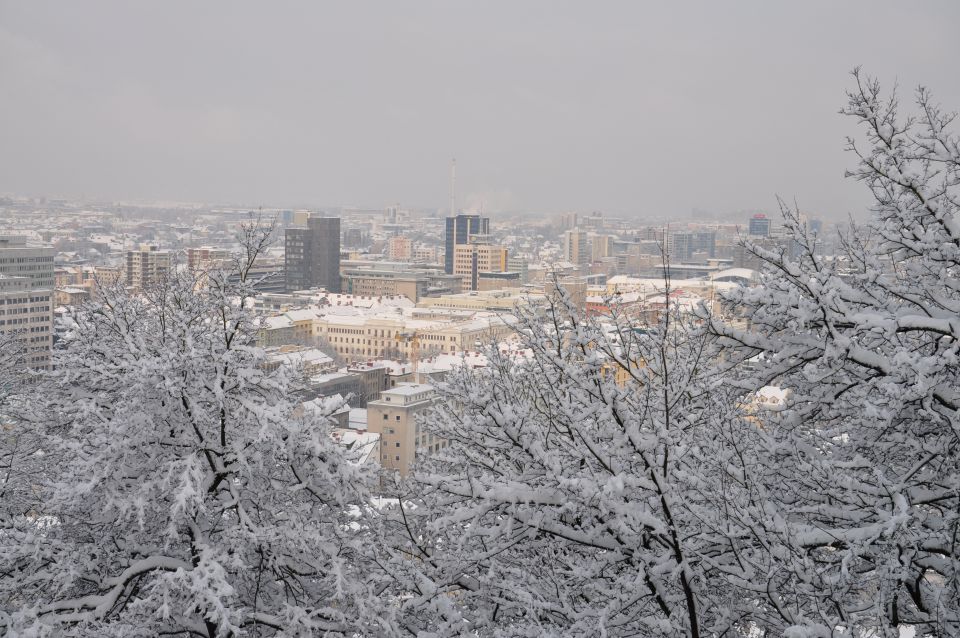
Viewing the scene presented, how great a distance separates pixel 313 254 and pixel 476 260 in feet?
56.0

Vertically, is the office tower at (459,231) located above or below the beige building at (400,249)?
above

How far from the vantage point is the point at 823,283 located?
11.1ft

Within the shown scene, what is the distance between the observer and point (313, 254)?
324ft

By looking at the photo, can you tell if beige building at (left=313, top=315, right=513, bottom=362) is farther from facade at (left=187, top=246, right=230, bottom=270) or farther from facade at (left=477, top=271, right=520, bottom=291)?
facade at (left=477, top=271, right=520, bottom=291)

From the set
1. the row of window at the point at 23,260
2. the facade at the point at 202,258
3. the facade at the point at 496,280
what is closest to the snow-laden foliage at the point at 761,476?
the facade at the point at 202,258

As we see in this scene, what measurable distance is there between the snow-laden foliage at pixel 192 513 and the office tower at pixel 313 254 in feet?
307

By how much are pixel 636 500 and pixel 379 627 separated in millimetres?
1391

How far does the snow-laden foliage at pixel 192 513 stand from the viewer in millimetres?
4168

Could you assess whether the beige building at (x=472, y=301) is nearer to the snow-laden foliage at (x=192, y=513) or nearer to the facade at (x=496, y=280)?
the facade at (x=496, y=280)

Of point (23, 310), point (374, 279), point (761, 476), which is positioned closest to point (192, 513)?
point (761, 476)


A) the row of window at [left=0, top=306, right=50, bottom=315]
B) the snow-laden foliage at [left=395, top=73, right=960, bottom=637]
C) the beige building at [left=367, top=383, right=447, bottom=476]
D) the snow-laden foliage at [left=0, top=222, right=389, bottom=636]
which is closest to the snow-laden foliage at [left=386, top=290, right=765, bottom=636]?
the snow-laden foliage at [left=395, top=73, right=960, bottom=637]

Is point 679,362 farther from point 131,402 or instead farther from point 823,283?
point 131,402

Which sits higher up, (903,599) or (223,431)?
(223,431)

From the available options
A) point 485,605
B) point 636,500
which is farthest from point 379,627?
point 636,500
